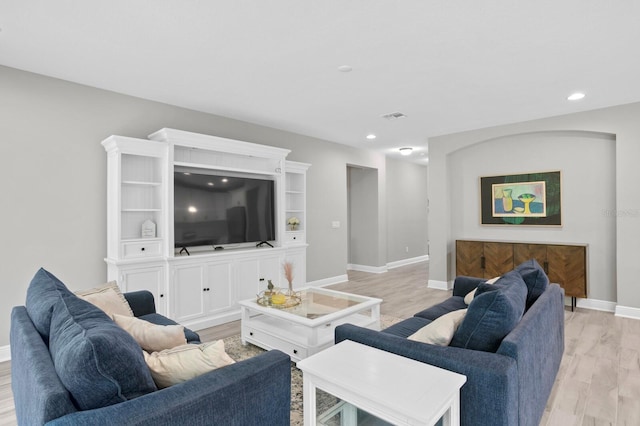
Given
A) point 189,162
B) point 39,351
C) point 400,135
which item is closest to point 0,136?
point 189,162

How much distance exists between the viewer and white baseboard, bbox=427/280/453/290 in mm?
5824

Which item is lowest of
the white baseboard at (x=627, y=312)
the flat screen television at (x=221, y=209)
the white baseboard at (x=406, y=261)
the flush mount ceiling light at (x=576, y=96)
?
the white baseboard at (x=627, y=312)

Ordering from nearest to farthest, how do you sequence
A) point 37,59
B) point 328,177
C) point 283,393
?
1. point 283,393
2. point 37,59
3. point 328,177

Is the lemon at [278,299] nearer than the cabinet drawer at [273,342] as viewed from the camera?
No

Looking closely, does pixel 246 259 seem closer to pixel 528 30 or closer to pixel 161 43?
pixel 161 43

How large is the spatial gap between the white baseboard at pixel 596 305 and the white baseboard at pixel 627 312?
6.0 inches

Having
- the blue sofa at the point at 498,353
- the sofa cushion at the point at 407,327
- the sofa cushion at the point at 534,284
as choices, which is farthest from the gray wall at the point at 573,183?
the sofa cushion at the point at 407,327

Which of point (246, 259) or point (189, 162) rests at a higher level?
point (189, 162)

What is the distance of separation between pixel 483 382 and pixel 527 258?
4.01 metres

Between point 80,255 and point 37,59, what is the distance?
1.84 m

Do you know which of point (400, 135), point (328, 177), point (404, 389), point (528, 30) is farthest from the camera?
point (328, 177)

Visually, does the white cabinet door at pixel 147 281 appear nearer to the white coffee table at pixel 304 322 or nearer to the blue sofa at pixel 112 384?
the white coffee table at pixel 304 322

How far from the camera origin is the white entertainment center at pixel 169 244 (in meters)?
3.59

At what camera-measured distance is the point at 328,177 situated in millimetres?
6316
